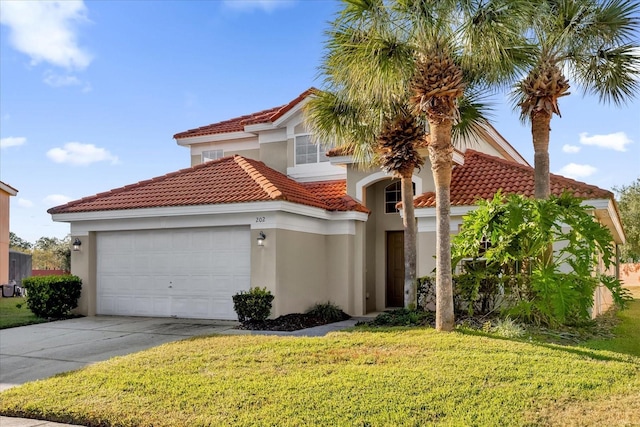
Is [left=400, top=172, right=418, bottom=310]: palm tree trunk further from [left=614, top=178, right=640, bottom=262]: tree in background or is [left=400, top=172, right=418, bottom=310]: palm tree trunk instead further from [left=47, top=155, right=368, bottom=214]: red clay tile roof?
[left=614, top=178, right=640, bottom=262]: tree in background

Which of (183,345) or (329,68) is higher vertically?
(329,68)

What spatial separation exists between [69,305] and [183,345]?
7604mm

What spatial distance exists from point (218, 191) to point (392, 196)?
6.08m

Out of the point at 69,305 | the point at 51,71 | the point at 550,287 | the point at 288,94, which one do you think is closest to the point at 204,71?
the point at 51,71

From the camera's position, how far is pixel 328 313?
1714 centimetres

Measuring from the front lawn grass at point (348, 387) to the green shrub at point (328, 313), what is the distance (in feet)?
16.4

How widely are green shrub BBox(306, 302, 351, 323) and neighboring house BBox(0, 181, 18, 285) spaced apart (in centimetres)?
2382

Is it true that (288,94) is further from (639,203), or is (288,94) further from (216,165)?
(639,203)

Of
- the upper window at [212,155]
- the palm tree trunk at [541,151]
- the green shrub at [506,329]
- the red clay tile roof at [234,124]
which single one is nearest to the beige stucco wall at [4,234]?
the red clay tile roof at [234,124]

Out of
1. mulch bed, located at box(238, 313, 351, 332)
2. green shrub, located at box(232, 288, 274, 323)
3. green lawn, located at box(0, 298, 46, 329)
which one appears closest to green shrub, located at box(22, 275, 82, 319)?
green lawn, located at box(0, 298, 46, 329)

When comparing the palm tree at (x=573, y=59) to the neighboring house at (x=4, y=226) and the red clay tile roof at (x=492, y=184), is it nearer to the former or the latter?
the red clay tile roof at (x=492, y=184)

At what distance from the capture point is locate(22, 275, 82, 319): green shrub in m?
18.0

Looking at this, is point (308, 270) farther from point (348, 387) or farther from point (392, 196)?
point (348, 387)

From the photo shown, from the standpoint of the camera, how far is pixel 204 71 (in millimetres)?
17172
